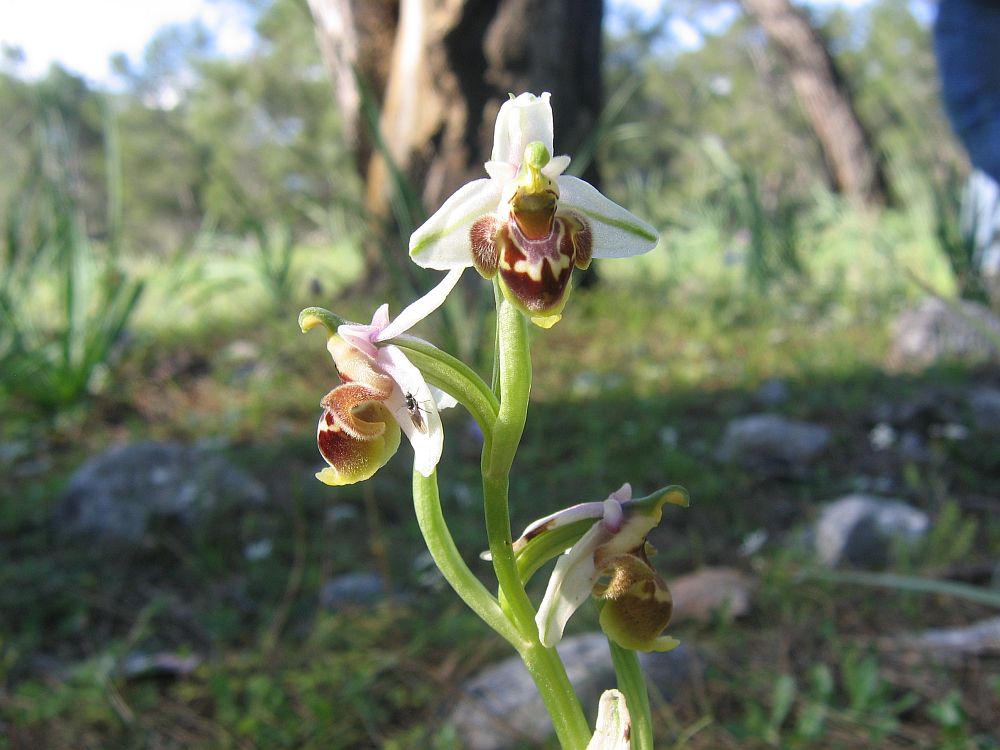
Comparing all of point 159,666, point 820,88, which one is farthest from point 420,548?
point 820,88

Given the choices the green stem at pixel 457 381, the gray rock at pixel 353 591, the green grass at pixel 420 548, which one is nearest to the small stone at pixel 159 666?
the green grass at pixel 420 548

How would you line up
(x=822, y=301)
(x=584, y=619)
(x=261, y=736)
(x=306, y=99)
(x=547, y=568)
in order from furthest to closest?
(x=306, y=99) → (x=822, y=301) → (x=547, y=568) → (x=584, y=619) → (x=261, y=736)

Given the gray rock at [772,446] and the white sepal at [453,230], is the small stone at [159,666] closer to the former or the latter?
the white sepal at [453,230]

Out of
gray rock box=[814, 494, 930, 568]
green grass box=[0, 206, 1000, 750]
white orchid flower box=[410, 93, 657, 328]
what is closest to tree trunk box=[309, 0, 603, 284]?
green grass box=[0, 206, 1000, 750]

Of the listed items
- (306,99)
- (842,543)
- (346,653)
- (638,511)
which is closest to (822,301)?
(842,543)

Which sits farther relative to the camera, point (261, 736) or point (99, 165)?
point (99, 165)

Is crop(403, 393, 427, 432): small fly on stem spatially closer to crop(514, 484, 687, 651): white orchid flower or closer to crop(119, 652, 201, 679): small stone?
crop(514, 484, 687, 651): white orchid flower

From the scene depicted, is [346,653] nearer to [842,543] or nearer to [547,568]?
[547,568]
